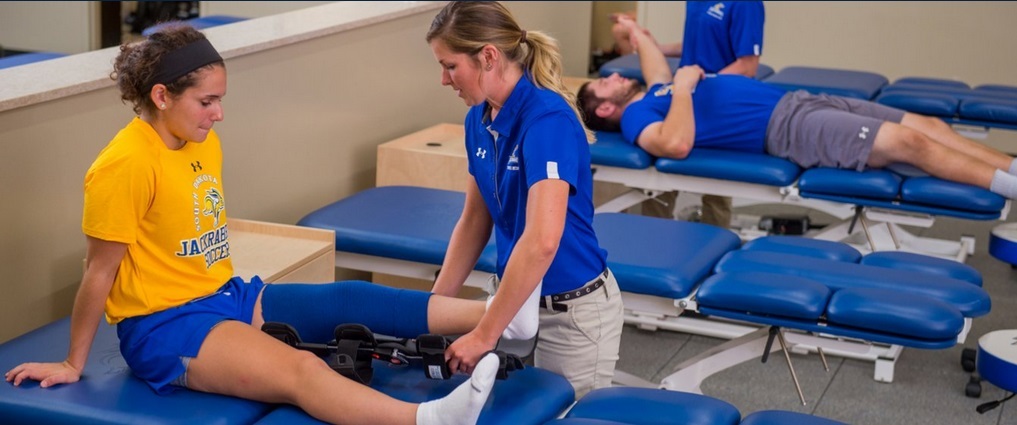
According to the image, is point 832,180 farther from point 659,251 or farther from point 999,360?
point 999,360

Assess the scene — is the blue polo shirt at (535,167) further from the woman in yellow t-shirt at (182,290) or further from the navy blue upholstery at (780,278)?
the navy blue upholstery at (780,278)

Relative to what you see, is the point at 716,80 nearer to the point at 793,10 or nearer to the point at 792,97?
the point at 792,97

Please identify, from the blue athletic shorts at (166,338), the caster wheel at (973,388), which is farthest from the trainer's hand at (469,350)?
the caster wheel at (973,388)

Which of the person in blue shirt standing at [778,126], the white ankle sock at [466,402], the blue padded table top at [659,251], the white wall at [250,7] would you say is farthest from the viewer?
the white wall at [250,7]

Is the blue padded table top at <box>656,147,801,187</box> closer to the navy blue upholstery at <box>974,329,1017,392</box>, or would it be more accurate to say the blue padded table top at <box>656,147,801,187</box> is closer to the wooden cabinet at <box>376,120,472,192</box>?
the wooden cabinet at <box>376,120,472,192</box>

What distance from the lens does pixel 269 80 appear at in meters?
3.42

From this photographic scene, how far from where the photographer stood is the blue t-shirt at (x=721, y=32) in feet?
15.1

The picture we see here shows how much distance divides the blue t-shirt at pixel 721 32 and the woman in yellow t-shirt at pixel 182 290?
270 centimetres

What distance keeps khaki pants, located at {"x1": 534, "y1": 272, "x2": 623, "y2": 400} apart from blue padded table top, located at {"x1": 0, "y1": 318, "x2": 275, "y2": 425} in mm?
528

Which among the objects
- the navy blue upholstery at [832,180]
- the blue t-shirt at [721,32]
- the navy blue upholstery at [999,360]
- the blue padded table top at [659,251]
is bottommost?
the navy blue upholstery at [999,360]

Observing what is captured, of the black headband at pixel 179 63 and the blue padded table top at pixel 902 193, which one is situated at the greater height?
the black headband at pixel 179 63

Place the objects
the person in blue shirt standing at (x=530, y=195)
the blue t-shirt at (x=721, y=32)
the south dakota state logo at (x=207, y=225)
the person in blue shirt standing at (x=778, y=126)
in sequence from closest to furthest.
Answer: the person in blue shirt standing at (x=530, y=195), the south dakota state logo at (x=207, y=225), the person in blue shirt standing at (x=778, y=126), the blue t-shirt at (x=721, y=32)

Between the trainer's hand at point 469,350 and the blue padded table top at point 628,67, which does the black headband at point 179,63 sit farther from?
the blue padded table top at point 628,67

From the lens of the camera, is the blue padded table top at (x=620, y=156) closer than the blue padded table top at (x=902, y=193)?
No
